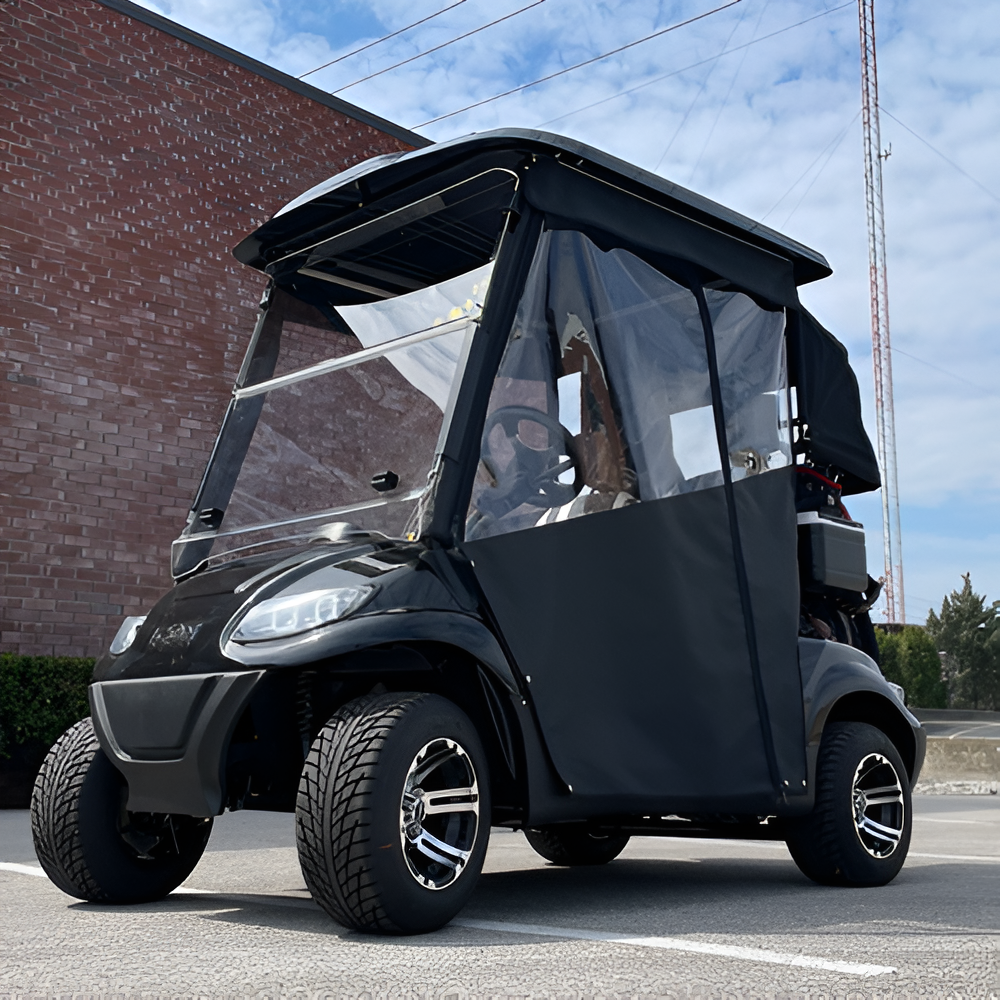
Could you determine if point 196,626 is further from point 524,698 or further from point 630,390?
point 630,390

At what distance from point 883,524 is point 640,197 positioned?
51.8m

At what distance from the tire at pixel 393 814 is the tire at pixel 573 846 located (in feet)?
7.94

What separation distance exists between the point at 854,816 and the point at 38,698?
8.63 m

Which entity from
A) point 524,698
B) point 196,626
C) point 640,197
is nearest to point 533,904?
point 524,698

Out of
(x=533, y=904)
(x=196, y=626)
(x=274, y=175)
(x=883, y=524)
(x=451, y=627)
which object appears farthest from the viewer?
(x=883, y=524)

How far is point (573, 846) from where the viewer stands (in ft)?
20.4

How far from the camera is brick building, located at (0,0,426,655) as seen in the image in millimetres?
12836

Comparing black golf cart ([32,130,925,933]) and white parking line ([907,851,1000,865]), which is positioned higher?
black golf cart ([32,130,925,933])

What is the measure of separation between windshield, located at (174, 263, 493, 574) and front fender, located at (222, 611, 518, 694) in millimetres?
441

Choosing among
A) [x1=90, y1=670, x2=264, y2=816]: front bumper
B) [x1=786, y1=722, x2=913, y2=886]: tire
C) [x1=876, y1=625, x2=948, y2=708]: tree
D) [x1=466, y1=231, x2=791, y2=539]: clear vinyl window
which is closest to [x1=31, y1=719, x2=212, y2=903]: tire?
[x1=90, y1=670, x2=264, y2=816]: front bumper

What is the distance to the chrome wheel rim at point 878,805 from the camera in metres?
5.18

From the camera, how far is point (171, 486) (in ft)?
45.6

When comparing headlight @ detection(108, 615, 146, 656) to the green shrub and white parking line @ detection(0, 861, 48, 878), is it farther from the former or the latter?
the green shrub

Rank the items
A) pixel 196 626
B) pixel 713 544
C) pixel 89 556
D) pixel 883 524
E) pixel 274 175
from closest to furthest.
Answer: pixel 196 626, pixel 713 544, pixel 89 556, pixel 274 175, pixel 883 524
